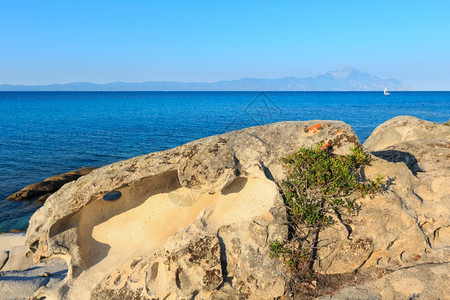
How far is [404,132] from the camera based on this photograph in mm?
19891

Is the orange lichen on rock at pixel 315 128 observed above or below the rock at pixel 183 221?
above

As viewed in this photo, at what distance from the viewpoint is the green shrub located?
328 inches

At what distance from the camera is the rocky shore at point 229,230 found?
818 cm

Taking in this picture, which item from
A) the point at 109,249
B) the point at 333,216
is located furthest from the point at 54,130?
the point at 333,216

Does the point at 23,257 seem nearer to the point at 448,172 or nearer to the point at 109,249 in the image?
the point at 109,249

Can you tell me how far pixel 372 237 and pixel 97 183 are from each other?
23.8ft

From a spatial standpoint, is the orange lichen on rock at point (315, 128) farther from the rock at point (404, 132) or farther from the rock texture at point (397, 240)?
the rock at point (404, 132)

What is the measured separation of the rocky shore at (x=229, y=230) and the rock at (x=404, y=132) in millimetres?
9318

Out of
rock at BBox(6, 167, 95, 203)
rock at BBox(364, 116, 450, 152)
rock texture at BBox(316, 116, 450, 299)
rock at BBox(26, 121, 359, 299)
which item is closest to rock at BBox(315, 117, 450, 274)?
→ rock texture at BBox(316, 116, 450, 299)

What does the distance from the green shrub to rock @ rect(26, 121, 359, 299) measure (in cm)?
27

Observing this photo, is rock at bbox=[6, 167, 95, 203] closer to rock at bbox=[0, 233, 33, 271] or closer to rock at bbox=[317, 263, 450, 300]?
rock at bbox=[0, 233, 33, 271]

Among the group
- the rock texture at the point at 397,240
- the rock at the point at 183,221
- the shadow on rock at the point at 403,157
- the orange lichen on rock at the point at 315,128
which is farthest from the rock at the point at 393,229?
the shadow on rock at the point at 403,157

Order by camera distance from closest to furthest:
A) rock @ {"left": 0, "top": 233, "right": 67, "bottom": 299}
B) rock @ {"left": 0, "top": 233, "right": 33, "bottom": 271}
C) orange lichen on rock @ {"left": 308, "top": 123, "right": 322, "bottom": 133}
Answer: orange lichen on rock @ {"left": 308, "top": 123, "right": 322, "bottom": 133}
rock @ {"left": 0, "top": 233, "right": 67, "bottom": 299}
rock @ {"left": 0, "top": 233, "right": 33, "bottom": 271}

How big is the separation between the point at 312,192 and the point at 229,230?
234cm
